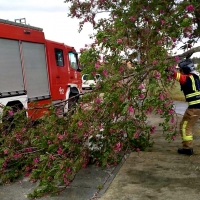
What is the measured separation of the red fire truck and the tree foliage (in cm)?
73

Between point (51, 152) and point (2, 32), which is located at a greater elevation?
point (2, 32)

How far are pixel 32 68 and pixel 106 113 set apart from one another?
4.60 meters

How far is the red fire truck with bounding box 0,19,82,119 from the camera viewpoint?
8125 mm

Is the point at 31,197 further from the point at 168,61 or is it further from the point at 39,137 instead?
the point at 168,61

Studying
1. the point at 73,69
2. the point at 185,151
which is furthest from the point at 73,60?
the point at 185,151

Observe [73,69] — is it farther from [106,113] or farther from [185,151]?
[106,113]

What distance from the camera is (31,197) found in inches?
175

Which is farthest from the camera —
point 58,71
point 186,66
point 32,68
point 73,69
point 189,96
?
point 73,69

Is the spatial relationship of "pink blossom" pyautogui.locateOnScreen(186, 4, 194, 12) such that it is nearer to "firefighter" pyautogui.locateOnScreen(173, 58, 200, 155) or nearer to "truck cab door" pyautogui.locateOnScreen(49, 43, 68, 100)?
"firefighter" pyautogui.locateOnScreen(173, 58, 200, 155)

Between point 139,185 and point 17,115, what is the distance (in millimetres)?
2353

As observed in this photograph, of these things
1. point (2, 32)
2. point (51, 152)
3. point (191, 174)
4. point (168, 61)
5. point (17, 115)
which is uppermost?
point (2, 32)

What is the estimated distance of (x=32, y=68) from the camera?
929 cm

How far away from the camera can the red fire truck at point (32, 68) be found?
26.7ft

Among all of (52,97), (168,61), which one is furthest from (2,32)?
(168,61)
